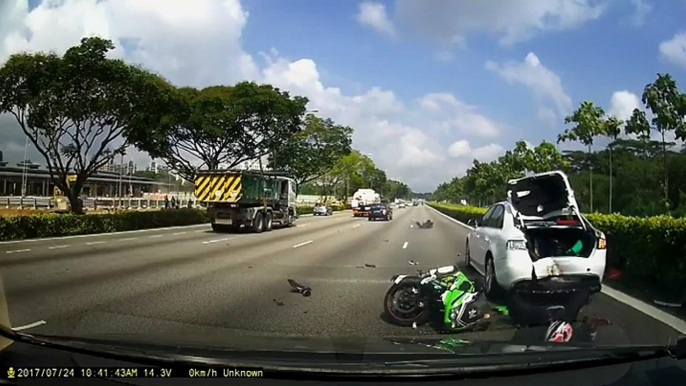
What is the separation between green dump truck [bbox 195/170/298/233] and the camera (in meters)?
22.0

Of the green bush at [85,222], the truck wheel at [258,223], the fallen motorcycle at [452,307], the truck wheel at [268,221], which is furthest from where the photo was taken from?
the truck wheel at [268,221]

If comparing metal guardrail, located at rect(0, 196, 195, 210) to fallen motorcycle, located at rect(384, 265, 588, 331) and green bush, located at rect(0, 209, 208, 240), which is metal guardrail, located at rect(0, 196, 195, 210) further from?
fallen motorcycle, located at rect(384, 265, 588, 331)

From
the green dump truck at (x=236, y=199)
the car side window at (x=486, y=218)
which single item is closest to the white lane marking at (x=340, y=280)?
the car side window at (x=486, y=218)

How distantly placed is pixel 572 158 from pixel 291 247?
5.80 m

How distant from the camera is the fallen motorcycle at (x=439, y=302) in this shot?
5262 mm

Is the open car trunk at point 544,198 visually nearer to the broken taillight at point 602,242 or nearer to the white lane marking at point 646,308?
the broken taillight at point 602,242

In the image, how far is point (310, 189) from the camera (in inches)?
2542

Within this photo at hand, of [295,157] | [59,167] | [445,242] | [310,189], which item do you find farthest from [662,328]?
[310,189]

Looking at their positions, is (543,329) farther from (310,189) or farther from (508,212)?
(310,189)

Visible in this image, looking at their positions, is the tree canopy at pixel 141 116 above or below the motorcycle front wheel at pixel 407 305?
above

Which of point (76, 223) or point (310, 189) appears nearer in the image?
point (76, 223)

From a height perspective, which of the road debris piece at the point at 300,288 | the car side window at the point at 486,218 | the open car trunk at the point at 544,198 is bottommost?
the road debris piece at the point at 300,288

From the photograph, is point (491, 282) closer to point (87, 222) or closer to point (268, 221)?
point (87, 222)

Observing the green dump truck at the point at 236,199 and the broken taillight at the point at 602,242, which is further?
the green dump truck at the point at 236,199
